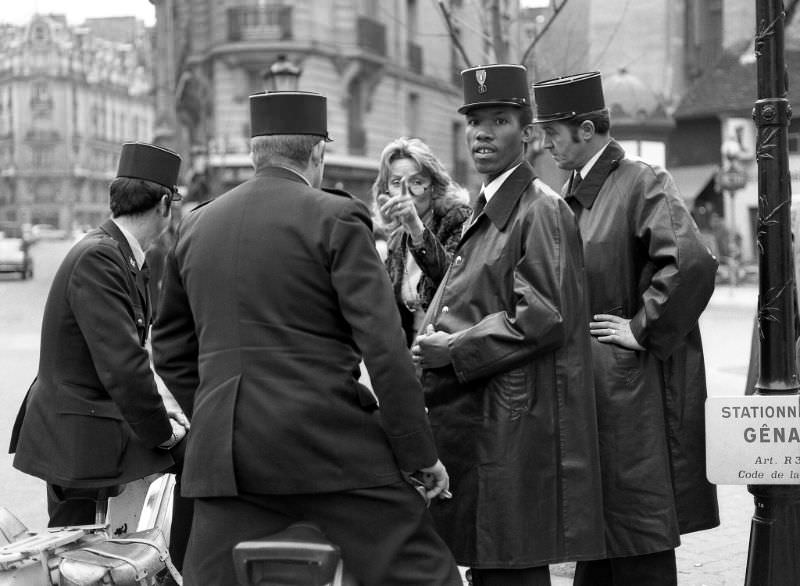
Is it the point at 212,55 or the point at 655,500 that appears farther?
the point at 212,55

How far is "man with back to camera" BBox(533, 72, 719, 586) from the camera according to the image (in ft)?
13.3

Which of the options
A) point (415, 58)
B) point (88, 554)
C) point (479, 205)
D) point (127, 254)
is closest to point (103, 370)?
point (127, 254)

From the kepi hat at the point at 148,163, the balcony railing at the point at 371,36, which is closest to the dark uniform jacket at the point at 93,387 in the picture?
the kepi hat at the point at 148,163

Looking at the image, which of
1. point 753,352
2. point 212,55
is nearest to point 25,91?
point 212,55

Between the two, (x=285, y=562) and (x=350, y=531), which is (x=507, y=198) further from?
(x=285, y=562)

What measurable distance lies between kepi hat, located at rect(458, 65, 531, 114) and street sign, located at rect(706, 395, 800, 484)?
4.39 ft

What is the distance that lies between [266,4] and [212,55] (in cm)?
212

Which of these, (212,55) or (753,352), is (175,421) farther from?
(212,55)

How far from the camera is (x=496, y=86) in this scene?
386 cm

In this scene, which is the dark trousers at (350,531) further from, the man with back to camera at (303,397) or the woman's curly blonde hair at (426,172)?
the woman's curly blonde hair at (426,172)

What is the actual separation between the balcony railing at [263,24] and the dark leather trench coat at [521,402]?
29.4m

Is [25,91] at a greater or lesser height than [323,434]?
greater

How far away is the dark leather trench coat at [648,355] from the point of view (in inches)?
159

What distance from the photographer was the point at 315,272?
327 cm
